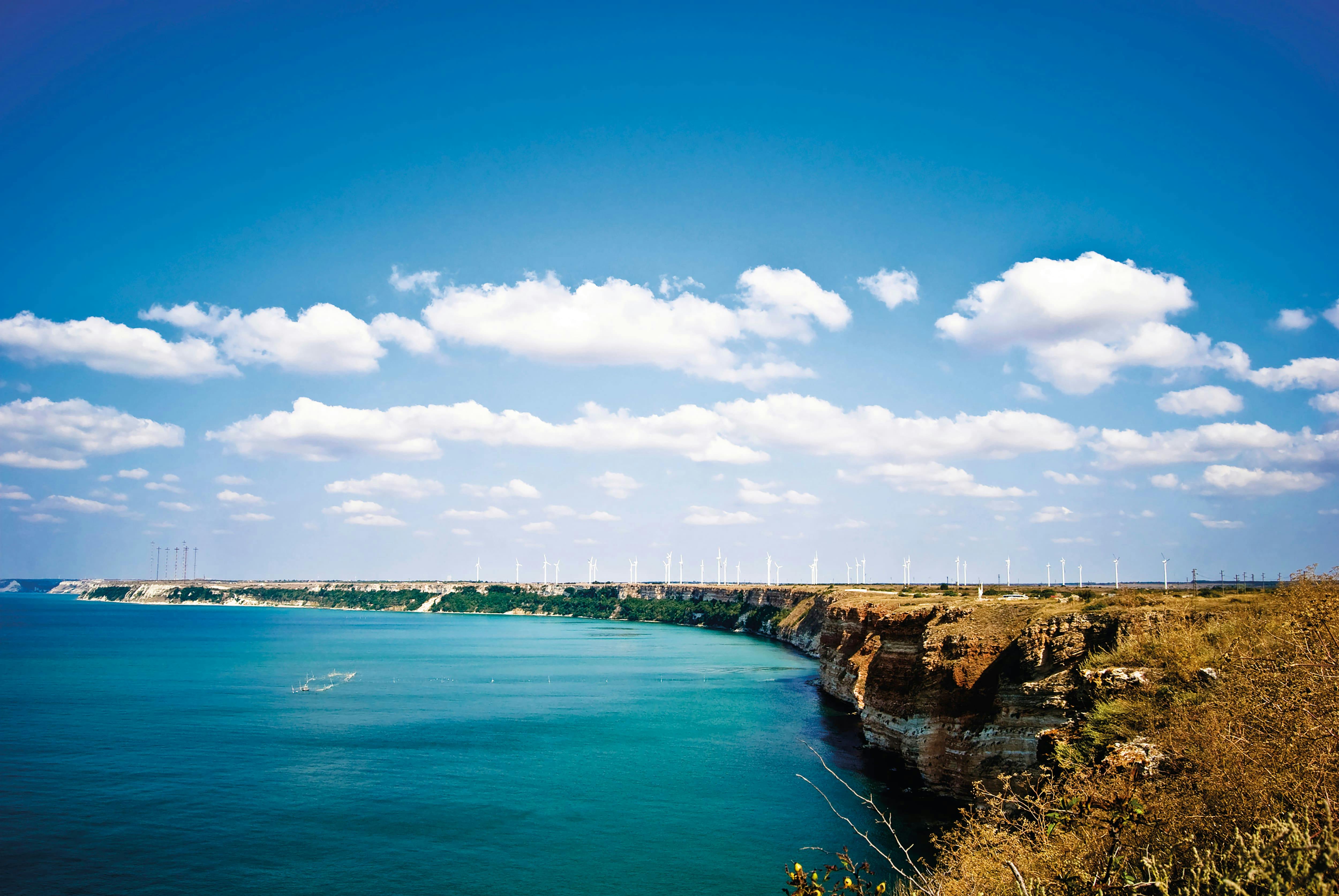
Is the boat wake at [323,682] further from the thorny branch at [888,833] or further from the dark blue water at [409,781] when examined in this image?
the thorny branch at [888,833]

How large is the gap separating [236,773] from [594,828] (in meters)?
20.4

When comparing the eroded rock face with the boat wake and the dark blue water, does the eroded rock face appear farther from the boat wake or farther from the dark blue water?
the boat wake

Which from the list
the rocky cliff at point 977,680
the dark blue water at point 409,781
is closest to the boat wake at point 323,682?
the dark blue water at point 409,781

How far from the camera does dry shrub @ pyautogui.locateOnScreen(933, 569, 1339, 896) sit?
8.48 m

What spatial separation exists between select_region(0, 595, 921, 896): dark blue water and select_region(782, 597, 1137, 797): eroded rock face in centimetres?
413

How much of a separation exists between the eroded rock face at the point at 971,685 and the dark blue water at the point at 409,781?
4.13 m

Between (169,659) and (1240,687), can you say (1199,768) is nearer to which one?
(1240,687)

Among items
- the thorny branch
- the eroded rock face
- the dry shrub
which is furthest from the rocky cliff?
the dry shrub

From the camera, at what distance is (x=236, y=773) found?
37.3 m

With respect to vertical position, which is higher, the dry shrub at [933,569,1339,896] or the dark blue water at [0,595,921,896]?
the dry shrub at [933,569,1339,896]

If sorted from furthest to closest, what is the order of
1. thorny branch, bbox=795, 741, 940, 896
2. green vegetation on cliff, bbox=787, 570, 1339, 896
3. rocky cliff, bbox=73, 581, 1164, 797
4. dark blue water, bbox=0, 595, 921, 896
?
rocky cliff, bbox=73, 581, 1164, 797 < dark blue water, bbox=0, 595, 921, 896 < thorny branch, bbox=795, 741, 940, 896 < green vegetation on cliff, bbox=787, 570, 1339, 896

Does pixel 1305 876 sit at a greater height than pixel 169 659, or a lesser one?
greater

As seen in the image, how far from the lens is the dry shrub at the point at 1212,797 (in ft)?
27.8

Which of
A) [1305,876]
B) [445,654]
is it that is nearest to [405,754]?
[1305,876]
